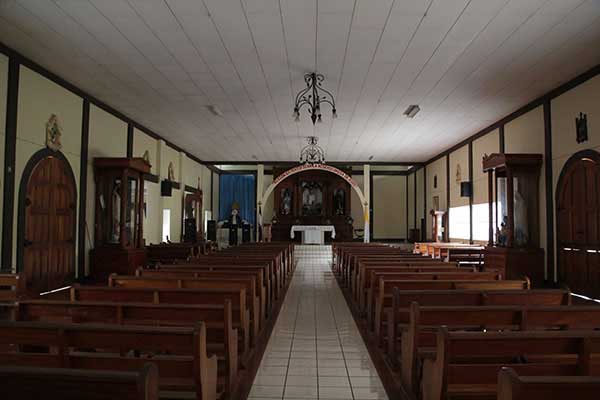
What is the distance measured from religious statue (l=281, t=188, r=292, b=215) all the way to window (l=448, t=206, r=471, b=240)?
246 inches

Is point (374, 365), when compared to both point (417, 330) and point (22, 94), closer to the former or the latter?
point (417, 330)

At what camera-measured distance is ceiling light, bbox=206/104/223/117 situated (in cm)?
829

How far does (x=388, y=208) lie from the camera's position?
18875 mm

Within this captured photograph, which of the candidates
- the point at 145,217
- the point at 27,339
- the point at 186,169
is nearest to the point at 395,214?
the point at 186,169

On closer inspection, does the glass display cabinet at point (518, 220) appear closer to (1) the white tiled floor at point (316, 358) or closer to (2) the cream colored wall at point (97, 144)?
(1) the white tiled floor at point (316, 358)

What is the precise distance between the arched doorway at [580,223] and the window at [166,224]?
29.5 feet

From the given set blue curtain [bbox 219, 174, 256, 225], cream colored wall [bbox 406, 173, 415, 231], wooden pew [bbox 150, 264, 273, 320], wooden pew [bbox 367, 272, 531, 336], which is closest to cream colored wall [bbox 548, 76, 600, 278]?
wooden pew [bbox 367, 272, 531, 336]

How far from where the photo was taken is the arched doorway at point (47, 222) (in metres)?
6.00

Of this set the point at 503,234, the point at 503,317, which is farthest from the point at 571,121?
the point at 503,317

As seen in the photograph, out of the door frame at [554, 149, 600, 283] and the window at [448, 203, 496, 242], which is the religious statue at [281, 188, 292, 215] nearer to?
the window at [448, 203, 496, 242]

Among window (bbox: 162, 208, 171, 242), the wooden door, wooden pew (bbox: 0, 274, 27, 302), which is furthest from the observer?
window (bbox: 162, 208, 171, 242)

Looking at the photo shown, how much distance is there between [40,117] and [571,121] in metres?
7.68

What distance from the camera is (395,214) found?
61.7 feet

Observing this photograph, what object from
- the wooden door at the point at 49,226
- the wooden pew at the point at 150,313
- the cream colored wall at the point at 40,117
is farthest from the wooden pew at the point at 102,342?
the wooden door at the point at 49,226
